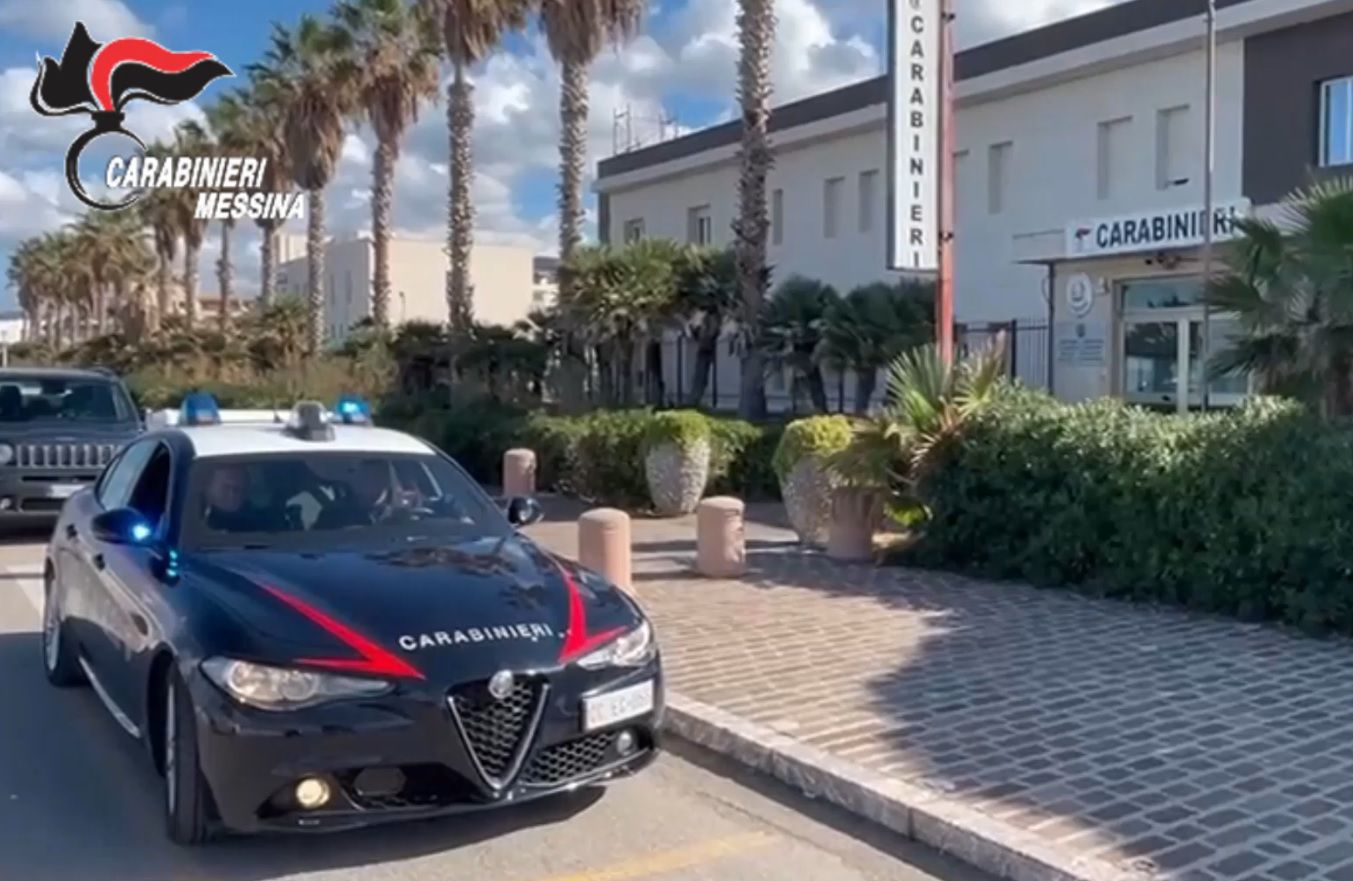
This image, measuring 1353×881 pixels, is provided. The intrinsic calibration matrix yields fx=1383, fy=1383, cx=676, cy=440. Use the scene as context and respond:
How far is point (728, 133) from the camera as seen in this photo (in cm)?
3241

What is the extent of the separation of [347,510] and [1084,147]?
808 inches

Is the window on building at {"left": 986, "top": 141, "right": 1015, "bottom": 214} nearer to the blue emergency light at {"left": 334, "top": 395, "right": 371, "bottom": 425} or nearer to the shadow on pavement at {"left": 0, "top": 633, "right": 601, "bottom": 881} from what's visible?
the blue emergency light at {"left": 334, "top": 395, "right": 371, "bottom": 425}

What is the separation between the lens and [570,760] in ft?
16.4

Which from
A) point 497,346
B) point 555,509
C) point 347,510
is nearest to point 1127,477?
point 347,510

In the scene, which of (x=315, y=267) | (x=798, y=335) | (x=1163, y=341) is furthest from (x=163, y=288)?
(x=1163, y=341)

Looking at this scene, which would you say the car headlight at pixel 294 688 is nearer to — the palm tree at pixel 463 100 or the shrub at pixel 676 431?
the shrub at pixel 676 431

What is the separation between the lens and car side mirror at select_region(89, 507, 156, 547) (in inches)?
234

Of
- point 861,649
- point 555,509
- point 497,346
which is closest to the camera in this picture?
point 861,649

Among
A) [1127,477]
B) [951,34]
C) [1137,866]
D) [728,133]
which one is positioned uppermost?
[728,133]

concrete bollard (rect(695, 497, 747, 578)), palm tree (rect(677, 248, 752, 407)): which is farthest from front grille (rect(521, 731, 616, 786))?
palm tree (rect(677, 248, 752, 407))

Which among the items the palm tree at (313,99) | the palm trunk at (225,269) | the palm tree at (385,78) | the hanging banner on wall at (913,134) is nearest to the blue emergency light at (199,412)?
the hanging banner on wall at (913,134)

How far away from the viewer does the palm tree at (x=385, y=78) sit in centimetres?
3391

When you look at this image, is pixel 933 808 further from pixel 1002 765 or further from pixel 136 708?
pixel 136 708

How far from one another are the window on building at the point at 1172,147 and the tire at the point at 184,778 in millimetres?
20803
